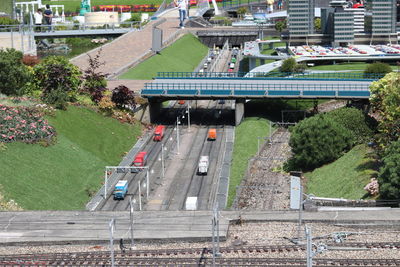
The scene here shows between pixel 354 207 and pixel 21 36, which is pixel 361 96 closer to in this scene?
pixel 354 207

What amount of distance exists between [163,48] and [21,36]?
90.9ft

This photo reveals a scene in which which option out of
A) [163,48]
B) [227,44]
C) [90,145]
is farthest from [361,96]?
[227,44]

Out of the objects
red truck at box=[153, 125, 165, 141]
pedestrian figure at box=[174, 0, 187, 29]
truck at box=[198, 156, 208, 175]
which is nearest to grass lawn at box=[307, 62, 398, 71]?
red truck at box=[153, 125, 165, 141]

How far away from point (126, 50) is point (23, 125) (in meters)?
72.8

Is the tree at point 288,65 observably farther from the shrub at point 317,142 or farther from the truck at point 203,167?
the truck at point 203,167

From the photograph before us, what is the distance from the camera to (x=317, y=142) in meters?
75.3

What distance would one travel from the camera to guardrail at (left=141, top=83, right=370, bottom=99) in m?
93.8

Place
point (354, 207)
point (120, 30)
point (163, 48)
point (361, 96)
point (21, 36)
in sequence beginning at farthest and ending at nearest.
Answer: point (120, 30), point (163, 48), point (21, 36), point (361, 96), point (354, 207)

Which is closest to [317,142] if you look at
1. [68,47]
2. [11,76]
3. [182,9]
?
[11,76]

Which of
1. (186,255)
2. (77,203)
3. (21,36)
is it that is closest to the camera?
(186,255)

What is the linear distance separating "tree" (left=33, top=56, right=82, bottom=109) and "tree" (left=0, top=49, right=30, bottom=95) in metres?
1.81

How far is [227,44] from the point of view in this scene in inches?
6934

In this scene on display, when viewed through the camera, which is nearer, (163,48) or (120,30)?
(163,48)

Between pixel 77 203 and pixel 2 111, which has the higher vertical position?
pixel 2 111
